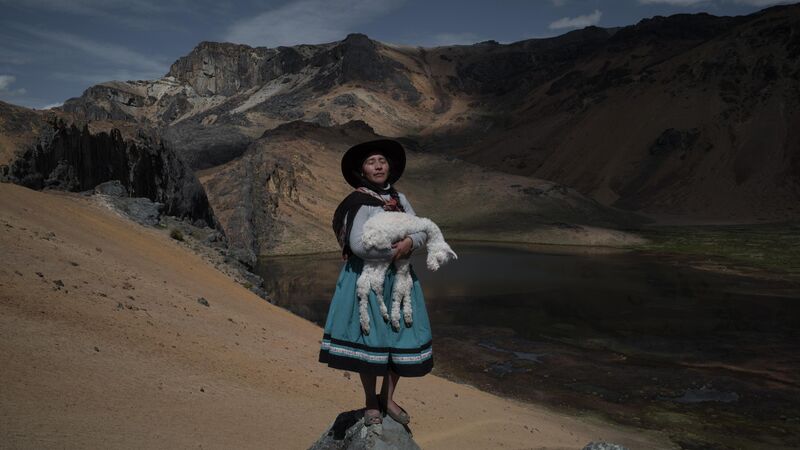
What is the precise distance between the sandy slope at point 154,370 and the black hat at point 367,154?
2786 millimetres

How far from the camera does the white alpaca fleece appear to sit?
5004 millimetres

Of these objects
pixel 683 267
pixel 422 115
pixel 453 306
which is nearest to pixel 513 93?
pixel 422 115

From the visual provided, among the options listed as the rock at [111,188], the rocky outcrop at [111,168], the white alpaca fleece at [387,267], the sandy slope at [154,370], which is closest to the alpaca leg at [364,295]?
the white alpaca fleece at [387,267]

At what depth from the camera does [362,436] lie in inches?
213

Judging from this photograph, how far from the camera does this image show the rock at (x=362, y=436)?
5359 mm

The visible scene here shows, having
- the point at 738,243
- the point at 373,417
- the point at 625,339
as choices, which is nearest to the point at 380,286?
the point at 373,417

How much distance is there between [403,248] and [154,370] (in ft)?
13.2

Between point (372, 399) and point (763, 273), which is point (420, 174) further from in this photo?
point (372, 399)

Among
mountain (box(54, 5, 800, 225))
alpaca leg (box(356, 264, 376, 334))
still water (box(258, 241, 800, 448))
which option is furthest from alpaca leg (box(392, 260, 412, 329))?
mountain (box(54, 5, 800, 225))

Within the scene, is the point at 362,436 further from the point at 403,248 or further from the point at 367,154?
the point at 367,154

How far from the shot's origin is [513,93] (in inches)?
4995

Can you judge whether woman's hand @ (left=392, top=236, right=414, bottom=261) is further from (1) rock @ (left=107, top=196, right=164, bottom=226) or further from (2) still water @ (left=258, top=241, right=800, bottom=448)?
(1) rock @ (left=107, top=196, right=164, bottom=226)

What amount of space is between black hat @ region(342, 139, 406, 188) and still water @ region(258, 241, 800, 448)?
921 centimetres

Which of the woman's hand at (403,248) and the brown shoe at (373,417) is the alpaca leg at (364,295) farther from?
the brown shoe at (373,417)
